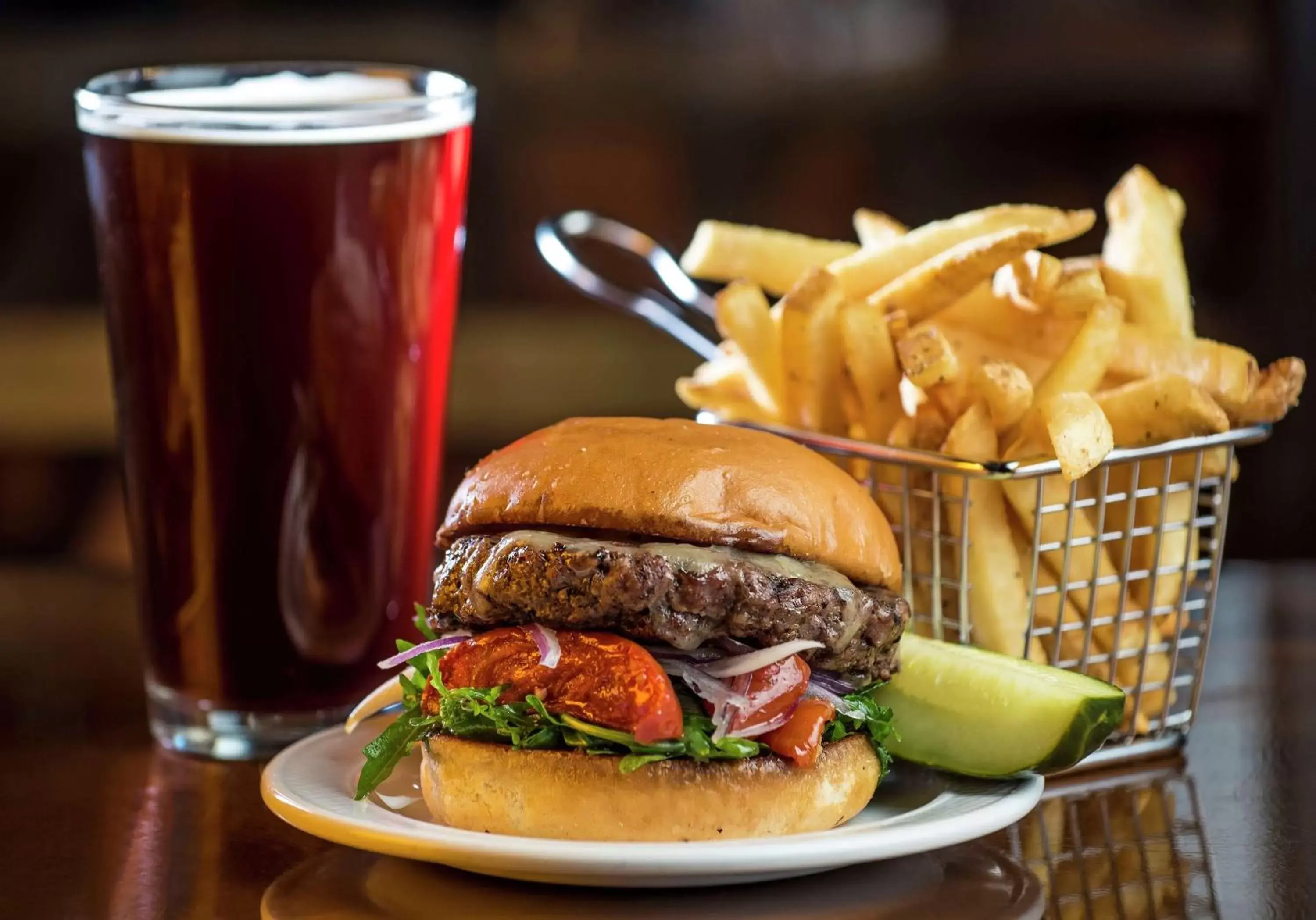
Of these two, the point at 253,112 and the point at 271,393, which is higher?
the point at 253,112

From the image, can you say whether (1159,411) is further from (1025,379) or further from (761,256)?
(761,256)

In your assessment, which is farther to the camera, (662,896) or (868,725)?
(868,725)

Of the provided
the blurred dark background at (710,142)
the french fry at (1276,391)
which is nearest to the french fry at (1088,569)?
the french fry at (1276,391)

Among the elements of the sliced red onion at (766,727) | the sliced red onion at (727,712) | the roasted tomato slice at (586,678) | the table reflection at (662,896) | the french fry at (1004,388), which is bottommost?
the table reflection at (662,896)

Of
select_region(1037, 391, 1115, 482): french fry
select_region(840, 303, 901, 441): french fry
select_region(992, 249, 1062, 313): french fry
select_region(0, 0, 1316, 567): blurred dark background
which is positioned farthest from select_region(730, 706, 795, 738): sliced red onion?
select_region(0, 0, 1316, 567): blurred dark background

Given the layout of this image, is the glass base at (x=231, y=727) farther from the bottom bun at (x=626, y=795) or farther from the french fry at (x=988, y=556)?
the french fry at (x=988, y=556)

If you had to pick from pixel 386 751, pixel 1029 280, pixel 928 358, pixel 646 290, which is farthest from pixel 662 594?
pixel 646 290
